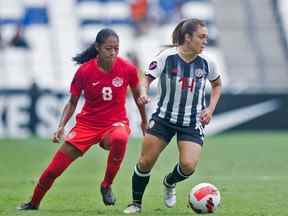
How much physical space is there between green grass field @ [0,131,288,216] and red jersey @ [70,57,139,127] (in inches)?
40.3

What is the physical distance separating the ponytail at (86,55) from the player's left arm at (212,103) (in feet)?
4.45

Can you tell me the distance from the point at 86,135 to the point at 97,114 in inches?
10.5

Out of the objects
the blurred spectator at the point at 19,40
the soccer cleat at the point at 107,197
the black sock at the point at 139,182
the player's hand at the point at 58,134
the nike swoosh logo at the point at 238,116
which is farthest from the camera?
the blurred spectator at the point at 19,40

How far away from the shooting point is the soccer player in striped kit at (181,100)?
1110cm

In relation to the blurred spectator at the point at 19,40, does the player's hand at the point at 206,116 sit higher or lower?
lower

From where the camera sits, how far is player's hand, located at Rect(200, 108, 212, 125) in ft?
36.3

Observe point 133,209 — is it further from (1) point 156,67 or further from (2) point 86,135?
(1) point 156,67

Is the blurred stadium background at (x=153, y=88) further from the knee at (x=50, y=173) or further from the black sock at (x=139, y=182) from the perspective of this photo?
the black sock at (x=139, y=182)

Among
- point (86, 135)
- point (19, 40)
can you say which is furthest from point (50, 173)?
point (19, 40)

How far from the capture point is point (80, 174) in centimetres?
1747

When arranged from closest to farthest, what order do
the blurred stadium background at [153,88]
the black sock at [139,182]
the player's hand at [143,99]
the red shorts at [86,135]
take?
the player's hand at [143,99] → the black sock at [139,182] → the red shorts at [86,135] → the blurred stadium background at [153,88]

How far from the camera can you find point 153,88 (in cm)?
2889

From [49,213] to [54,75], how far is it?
21.8 metres

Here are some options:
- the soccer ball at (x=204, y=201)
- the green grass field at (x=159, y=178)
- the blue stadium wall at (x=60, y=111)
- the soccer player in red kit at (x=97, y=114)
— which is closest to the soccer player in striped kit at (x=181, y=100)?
the soccer ball at (x=204, y=201)
